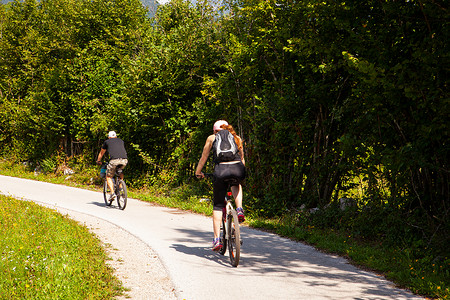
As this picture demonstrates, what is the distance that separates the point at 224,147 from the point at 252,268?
1810mm

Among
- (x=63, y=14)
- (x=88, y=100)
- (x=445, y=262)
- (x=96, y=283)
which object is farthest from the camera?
(x=63, y=14)

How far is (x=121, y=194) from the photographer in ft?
38.7

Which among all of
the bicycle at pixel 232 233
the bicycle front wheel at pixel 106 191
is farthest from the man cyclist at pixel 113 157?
→ the bicycle at pixel 232 233

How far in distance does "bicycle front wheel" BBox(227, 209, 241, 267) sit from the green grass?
168 cm

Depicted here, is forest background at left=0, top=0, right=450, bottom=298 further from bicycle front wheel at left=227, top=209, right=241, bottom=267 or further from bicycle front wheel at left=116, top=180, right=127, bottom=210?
bicycle front wheel at left=116, top=180, right=127, bottom=210

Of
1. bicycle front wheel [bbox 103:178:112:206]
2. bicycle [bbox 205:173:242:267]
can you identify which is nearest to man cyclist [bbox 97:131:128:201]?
bicycle front wheel [bbox 103:178:112:206]

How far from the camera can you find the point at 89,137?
19.2 meters

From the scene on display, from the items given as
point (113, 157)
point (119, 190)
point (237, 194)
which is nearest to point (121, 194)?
point (119, 190)

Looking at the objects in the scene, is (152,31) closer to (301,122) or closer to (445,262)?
(301,122)

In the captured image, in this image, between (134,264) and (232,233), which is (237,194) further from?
(134,264)

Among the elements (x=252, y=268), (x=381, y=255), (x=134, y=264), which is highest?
(x=381, y=255)

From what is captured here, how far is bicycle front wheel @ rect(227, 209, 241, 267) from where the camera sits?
5.96 metres

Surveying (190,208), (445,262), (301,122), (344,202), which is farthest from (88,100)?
(445,262)

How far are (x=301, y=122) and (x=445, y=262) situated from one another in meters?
4.79
